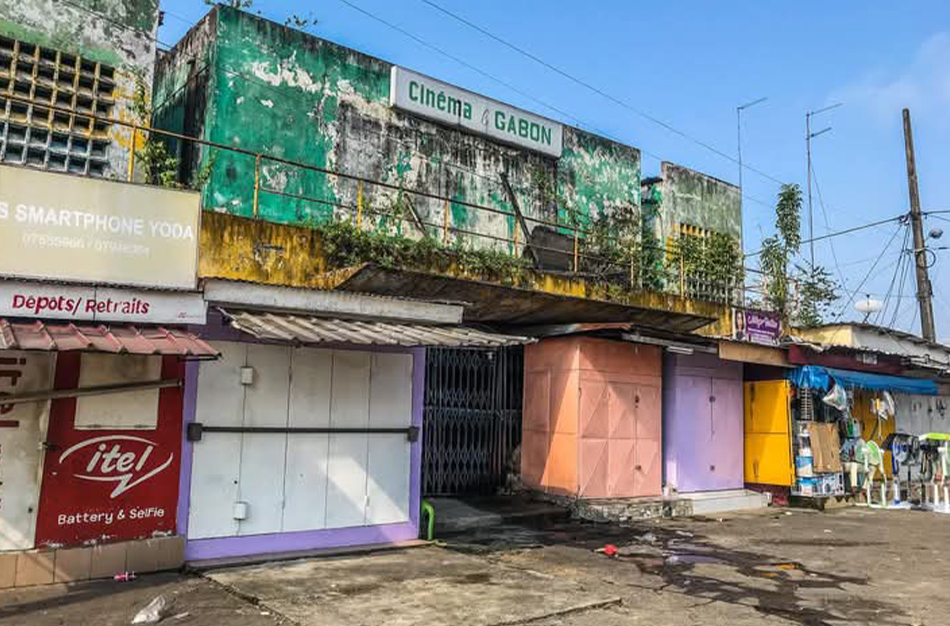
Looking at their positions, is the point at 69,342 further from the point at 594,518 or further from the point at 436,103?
the point at 436,103

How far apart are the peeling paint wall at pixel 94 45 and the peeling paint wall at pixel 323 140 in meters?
1.10

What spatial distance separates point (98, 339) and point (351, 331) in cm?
276

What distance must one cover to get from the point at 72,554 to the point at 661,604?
619 centimetres

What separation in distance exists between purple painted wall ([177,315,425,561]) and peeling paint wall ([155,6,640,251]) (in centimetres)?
256

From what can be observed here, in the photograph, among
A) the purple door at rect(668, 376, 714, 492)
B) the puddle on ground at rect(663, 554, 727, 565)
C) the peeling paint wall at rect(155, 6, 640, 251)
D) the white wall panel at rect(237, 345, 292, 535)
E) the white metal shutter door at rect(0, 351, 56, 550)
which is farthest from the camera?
the purple door at rect(668, 376, 714, 492)

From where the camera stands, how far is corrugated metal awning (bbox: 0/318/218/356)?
6449 millimetres

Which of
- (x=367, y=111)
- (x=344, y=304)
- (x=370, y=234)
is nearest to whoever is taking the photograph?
(x=344, y=304)

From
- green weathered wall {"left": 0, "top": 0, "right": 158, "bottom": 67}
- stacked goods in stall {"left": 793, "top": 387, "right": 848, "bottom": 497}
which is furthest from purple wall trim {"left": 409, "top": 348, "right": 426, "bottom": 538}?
stacked goods in stall {"left": 793, "top": 387, "right": 848, "bottom": 497}

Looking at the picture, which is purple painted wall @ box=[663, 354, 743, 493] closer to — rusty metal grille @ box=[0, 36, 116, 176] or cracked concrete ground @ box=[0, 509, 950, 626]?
cracked concrete ground @ box=[0, 509, 950, 626]

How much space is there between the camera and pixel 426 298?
36.1ft

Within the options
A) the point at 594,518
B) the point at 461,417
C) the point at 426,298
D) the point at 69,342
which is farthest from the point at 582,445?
the point at 69,342

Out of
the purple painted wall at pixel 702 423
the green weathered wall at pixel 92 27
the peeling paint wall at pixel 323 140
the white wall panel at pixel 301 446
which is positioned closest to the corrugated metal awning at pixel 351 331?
the white wall panel at pixel 301 446

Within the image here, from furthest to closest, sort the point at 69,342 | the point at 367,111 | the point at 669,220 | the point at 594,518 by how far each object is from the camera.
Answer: the point at 669,220 < the point at 367,111 < the point at 594,518 < the point at 69,342

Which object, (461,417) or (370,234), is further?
(461,417)
